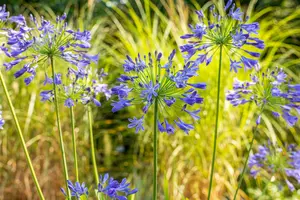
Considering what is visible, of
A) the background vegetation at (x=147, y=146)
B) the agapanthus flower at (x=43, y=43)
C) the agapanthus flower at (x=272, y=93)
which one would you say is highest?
the agapanthus flower at (x=43, y=43)

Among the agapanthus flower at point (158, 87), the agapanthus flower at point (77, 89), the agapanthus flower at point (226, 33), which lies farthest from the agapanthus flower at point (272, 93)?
the agapanthus flower at point (77, 89)

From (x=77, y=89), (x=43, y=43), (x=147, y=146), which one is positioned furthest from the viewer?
(x=147, y=146)

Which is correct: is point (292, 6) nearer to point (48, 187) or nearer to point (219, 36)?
point (48, 187)

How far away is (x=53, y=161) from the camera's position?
395 centimetres

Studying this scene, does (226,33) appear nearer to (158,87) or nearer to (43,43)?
(158,87)

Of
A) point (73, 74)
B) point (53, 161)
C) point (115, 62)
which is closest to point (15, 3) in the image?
point (115, 62)

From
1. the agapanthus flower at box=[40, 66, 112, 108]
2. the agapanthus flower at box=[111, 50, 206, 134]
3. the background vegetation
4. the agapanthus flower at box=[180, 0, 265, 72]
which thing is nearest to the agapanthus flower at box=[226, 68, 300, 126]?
the agapanthus flower at box=[180, 0, 265, 72]

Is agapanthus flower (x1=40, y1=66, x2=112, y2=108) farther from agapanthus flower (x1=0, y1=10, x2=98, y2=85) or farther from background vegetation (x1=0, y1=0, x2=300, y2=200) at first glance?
background vegetation (x1=0, y1=0, x2=300, y2=200)

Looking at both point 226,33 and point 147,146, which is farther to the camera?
point 147,146

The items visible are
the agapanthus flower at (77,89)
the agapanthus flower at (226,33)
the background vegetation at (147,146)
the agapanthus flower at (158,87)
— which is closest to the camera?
the agapanthus flower at (158,87)

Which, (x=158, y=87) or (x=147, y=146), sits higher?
(x=158, y=87)

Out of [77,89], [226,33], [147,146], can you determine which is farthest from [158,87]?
[147,146]

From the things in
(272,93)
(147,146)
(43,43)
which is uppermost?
(43,43)

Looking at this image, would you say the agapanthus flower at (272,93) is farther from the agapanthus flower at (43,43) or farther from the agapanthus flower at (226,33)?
the agapanthus flower at (43,43)
